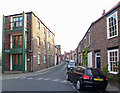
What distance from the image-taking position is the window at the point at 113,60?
378 inches

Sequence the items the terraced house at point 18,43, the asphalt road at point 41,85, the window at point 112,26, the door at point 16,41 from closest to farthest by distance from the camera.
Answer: the asphalt road at point 41,85 → the window at point 112,26 → the terraced house at point 18,43 → the door at point 16,41

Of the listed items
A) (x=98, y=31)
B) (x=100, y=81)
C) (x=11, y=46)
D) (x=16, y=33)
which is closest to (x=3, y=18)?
(x=16, y=33)

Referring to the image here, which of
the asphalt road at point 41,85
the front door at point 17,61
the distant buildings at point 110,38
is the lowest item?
the asphalt road at point 41,85

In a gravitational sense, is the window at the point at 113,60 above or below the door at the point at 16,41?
below

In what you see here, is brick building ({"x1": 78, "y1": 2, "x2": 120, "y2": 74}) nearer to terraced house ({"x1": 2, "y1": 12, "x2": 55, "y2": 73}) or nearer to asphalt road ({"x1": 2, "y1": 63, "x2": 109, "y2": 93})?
asphalt road ({"x1": 2, "y1": 63, "x2": 109, "y2": 93})

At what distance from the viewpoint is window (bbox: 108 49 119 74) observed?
9593mm

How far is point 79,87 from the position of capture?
22.8 feet

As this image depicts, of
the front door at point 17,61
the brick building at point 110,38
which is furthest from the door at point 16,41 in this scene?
the brick building at point 110,38

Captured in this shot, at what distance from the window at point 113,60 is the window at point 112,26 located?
1.47 meters

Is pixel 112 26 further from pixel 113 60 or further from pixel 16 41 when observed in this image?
pixel 16 41

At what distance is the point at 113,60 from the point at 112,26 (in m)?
3.08

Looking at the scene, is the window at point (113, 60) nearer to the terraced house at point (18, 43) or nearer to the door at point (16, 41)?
the terraced house at point (18, 43)

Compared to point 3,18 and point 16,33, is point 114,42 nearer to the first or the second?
point 16,33

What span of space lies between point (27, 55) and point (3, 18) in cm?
697
